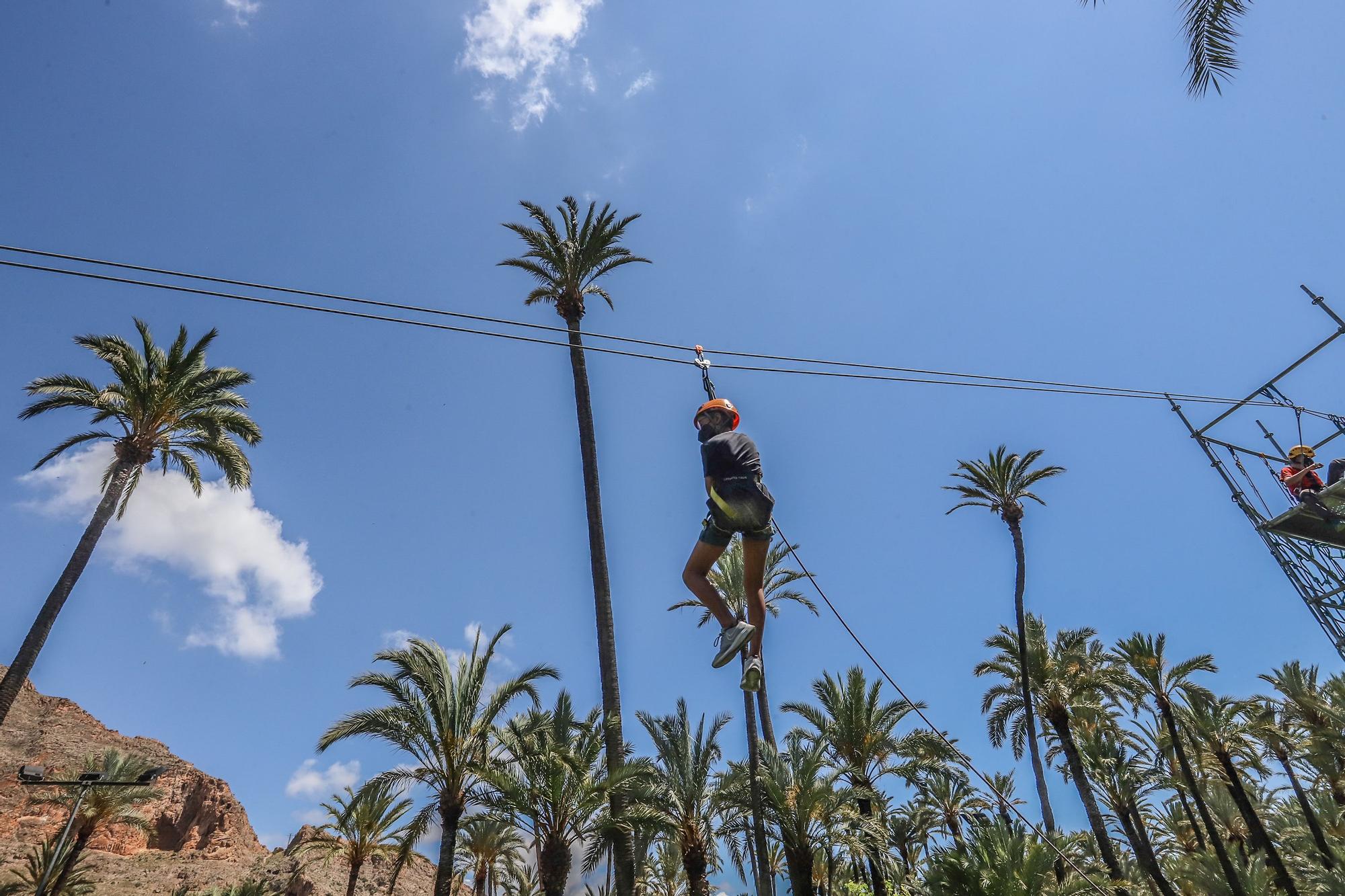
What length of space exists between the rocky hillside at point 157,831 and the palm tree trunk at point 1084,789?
4077cm

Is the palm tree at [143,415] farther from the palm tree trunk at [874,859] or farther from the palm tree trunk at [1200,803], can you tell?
the palm tree trunk at [1200,803]

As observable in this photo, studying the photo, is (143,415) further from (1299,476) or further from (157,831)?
(157,831)

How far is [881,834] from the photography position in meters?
20.2

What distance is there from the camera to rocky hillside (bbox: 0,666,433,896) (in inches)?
2012

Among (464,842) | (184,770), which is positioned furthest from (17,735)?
(464,842)

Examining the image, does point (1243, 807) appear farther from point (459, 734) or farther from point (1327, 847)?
point (459, 734)

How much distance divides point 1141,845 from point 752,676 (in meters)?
30.7

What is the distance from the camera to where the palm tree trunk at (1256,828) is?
2489cm

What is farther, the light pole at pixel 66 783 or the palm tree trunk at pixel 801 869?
the palm tree trunk at pixel 801 869

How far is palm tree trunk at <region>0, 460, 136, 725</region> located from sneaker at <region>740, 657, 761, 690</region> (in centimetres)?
1876

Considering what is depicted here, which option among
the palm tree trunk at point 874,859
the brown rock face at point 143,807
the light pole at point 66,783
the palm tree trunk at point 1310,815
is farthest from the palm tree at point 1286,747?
the brown rock face at point 143,807

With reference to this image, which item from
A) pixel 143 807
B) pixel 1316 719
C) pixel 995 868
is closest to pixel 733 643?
pixel 995 868

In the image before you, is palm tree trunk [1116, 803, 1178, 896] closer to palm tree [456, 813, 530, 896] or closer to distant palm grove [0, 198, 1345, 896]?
distant palm grove [0, 198, 1345, 896]

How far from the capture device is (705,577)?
6449 mm
